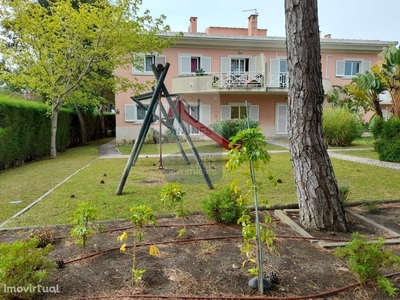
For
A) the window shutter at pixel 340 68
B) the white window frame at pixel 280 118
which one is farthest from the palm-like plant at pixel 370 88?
the window shutter at pixel 340 68

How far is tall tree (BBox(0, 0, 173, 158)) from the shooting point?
35.3 ft

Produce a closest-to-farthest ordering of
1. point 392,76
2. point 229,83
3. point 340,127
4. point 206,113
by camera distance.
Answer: point 392,76 → point 340,127 → point 229,83 → point 206,113

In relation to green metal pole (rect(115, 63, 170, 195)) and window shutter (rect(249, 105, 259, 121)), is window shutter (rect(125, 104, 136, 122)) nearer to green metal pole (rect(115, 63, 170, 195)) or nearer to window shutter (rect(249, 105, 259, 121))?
window shutter (rect(249, 105, 259, 121))

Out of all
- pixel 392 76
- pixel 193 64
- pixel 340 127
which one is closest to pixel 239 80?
pixel 193 64

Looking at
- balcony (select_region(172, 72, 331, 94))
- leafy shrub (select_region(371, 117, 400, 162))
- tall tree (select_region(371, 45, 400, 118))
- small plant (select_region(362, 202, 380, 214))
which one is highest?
balcony (select_region(172, 72, 331, 94))

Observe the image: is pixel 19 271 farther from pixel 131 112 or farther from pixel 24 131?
pixel 131 112

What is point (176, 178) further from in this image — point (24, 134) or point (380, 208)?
point (24, 134)

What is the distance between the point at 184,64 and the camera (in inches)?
748

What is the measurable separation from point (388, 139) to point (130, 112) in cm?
1428

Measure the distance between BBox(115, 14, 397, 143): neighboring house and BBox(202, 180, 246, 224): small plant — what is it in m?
14.2

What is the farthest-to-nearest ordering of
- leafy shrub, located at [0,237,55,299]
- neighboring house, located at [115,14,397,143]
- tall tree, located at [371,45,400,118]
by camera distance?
neighboring house, located at [115,14,397,143] → tall tree, located at [371,45,400,118] → leafy shrub, located at [0,237,55,299]

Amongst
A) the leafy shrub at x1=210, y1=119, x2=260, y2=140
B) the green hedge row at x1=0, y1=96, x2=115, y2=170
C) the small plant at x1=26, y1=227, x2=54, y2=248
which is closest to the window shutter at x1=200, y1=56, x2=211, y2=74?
the leafy shrub at x1=210, y1=119, x2=260, y2=140

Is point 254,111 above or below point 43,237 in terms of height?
above

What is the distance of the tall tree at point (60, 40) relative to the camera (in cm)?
1077
